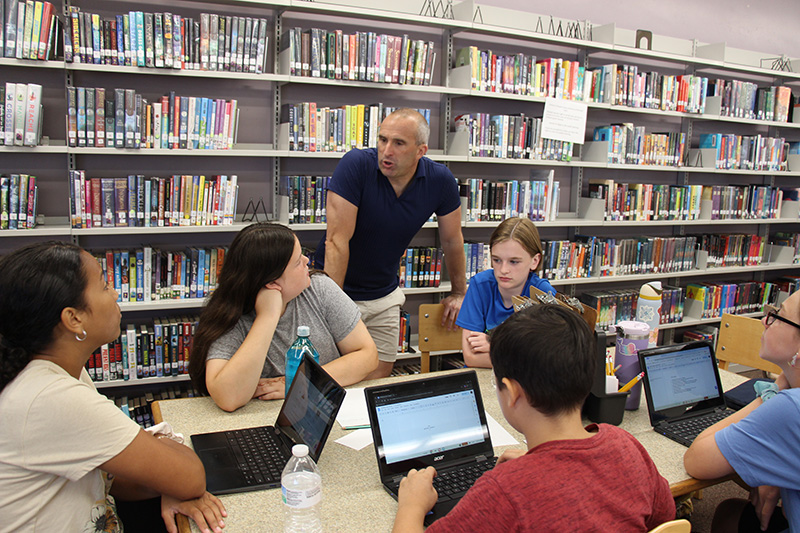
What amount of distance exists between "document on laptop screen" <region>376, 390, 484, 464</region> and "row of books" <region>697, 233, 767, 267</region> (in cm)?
401

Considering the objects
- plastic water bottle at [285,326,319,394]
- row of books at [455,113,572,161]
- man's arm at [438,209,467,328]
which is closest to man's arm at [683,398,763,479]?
plastic water bottle at [285,326,319,394]

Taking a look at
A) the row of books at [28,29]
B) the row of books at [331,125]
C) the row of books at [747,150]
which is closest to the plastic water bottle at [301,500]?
the row of books at [331,125]

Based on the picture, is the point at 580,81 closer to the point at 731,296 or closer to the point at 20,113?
the point at 731,296

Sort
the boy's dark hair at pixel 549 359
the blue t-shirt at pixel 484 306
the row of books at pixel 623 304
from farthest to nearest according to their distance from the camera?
the row of books at pixel 623 304
the blue t-shirt at pixel 484 306
the boy's dark hair at pixel 549 359

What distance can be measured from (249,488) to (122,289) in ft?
6.76

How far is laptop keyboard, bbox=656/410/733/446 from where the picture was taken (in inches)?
65.2

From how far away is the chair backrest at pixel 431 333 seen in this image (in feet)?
8.61

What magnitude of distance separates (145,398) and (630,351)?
261 cm

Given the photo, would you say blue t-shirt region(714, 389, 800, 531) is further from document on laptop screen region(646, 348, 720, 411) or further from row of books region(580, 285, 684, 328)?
row of books region(580, 285, 684, 328)

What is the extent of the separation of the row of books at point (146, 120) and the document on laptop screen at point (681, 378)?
2390 mm

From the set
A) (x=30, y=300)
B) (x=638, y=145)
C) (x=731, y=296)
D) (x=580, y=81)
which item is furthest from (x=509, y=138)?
(x=30, y=300)

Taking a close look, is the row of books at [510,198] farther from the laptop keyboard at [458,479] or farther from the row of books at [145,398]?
the laptop keyboard at [458,479]

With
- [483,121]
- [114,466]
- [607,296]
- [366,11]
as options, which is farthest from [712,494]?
[366,11]

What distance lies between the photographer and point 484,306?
2.33m
